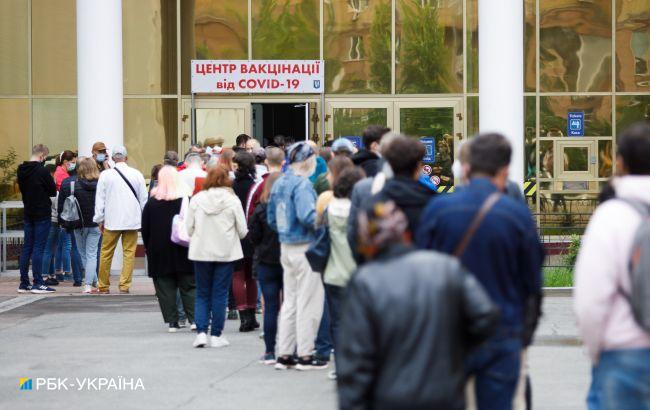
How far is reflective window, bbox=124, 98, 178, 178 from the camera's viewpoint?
1056 inches

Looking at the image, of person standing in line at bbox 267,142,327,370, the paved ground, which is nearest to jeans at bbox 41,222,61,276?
the paved ground

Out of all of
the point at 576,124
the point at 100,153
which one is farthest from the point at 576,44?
the point at 100,153

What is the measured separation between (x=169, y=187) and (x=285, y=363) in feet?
10.3

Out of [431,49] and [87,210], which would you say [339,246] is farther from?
[431,49]

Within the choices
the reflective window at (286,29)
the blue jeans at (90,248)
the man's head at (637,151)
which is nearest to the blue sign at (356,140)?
the reflective window at (286,29)

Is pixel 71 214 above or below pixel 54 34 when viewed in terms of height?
below

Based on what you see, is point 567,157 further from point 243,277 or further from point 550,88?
point 243,277

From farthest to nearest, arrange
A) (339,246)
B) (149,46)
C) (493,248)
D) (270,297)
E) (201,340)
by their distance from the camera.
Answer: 1. (149,46)
2. (201,340)
3. (270,297)
4. (339,246)
5. (493,248)

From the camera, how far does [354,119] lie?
26.8 meters

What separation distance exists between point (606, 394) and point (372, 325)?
4.17 ft

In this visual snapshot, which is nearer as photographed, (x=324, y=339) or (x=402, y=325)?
(x=402, y=325)

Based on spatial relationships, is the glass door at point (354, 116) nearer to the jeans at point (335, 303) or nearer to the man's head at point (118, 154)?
the man's head at point (118, 154)

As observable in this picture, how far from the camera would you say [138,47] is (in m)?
26.6

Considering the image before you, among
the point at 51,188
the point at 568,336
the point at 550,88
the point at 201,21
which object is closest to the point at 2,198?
the point at 201,21
